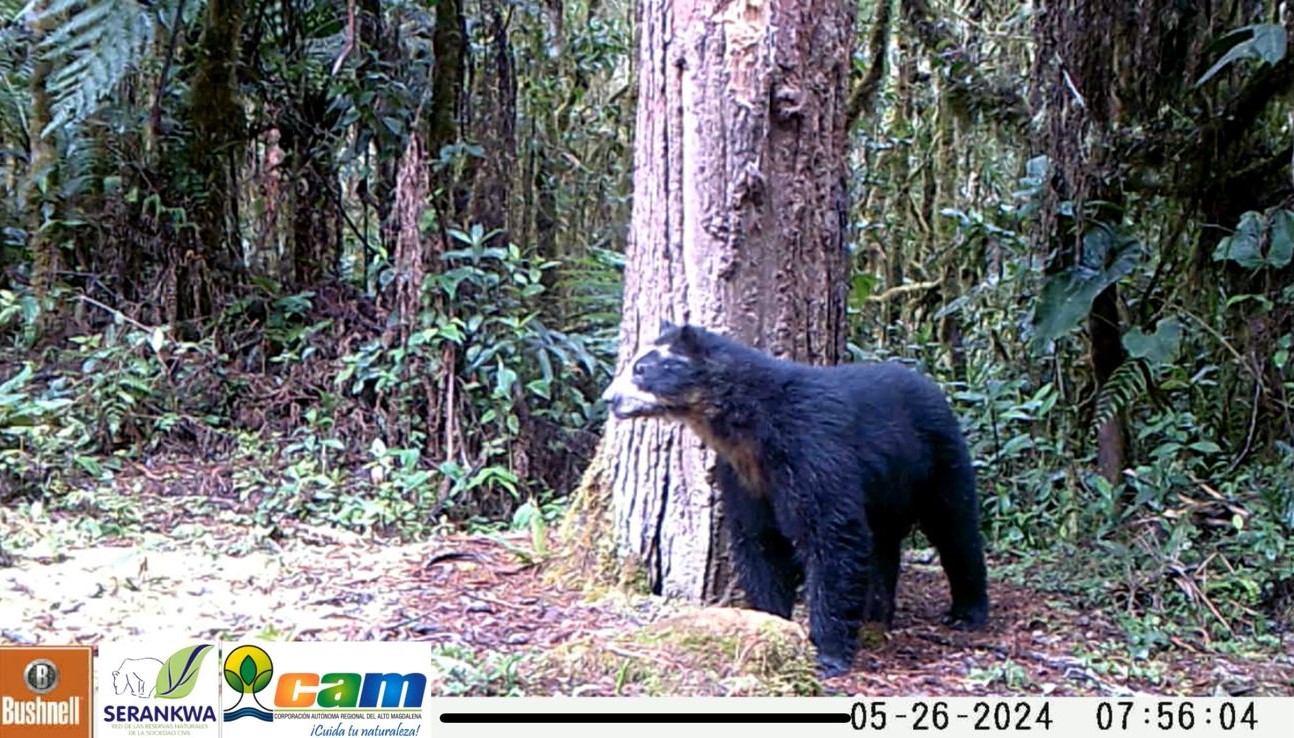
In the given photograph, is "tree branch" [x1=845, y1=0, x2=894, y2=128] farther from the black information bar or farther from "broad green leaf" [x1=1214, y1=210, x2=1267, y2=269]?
the black information bar

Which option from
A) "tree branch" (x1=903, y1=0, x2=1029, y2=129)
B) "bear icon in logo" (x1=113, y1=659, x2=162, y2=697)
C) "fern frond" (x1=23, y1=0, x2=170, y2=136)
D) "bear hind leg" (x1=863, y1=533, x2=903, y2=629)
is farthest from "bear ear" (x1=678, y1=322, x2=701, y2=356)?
"tree branch" (x1=903, y1=0, x2=1029, y2=129)

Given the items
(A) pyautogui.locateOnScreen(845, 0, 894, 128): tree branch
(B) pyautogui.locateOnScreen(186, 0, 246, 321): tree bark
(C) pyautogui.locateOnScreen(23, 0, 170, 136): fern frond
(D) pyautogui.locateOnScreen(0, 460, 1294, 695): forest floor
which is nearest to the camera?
(D) pyautogui.locateOnScreen(0, 460, 1294, 695): forest floor

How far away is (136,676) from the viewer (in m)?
3.62

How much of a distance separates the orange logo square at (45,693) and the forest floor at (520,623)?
79cm

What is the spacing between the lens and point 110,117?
8727 mm

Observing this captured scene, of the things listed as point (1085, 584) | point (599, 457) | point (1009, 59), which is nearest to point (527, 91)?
point (1009, 59)

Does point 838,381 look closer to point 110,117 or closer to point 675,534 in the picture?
point 675,534

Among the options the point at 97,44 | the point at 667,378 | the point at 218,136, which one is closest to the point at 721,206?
the point at 667,378

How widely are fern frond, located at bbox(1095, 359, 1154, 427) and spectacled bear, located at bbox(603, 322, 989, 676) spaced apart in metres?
1.99

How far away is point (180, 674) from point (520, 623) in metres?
1.40

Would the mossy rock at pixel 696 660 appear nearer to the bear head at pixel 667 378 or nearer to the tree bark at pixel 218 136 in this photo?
the bear head at pixel 667 378

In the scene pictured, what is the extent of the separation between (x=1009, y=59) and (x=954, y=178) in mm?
1270

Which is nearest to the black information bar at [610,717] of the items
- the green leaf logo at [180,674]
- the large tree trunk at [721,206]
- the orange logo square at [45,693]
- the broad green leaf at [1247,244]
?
the green leaf logo at [180,674]

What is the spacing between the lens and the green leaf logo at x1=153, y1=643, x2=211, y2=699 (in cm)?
358
